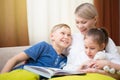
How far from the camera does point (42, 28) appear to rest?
8.64ft

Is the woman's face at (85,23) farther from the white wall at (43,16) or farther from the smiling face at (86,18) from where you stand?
the white wall at (43,16)

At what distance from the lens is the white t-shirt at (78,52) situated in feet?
5.64

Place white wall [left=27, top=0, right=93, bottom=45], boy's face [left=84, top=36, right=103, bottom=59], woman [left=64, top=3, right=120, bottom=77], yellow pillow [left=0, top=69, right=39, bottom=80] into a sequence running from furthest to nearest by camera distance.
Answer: white wall [left=27, top=0, right=93, bottom=45] < woman [left=64, top=3, right=120, bottom=77] < boy's face [left=84, top=36, right=103, bottom=59] < yellow pillow [left=0, top=69, right=39, bottom=80]

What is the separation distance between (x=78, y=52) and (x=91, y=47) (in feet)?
0.53

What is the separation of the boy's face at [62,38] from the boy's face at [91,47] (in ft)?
0.61

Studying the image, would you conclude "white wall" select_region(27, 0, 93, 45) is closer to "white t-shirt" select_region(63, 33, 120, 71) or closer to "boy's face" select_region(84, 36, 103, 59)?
"white t-shirt" select_region(63, 33, 120, 71)

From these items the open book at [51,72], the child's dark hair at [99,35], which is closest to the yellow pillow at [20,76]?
the open book at [51,72]

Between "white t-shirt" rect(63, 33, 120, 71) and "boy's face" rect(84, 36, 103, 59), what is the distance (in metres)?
0.04

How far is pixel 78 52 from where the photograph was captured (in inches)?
71.4

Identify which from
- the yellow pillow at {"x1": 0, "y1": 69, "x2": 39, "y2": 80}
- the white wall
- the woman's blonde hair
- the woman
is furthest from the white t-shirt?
the white wall

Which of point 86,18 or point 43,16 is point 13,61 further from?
point 43,16

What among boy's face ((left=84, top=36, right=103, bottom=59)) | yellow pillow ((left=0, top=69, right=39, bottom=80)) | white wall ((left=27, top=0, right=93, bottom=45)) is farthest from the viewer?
white wall ((left=27, top=0, right=93, bottom=45))

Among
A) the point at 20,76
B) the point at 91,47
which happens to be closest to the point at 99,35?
the point at 91,47

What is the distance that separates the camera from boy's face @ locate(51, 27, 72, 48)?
5.98 feet
